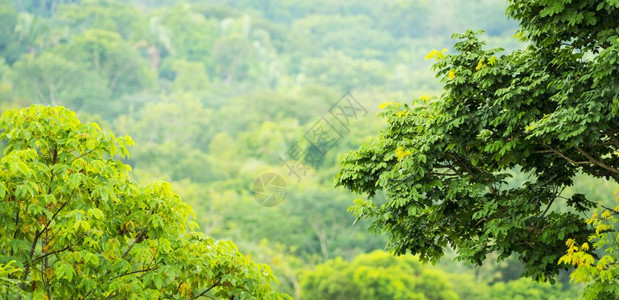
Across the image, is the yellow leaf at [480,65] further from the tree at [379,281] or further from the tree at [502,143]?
the tree at [379,281]

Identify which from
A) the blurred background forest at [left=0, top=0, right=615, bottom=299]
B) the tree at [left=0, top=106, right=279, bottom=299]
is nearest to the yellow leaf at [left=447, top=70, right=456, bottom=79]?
the tree at [left=0, top=106, right=279, bottom=299]

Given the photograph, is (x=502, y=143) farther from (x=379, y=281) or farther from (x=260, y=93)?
(x=260, y=93)

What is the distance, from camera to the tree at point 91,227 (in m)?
6.25

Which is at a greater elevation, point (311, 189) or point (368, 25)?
point (368, 25)

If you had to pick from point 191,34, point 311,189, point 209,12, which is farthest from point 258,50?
point 311,189

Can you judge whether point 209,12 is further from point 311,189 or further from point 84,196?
point 84,196

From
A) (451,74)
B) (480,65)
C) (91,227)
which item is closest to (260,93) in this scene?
(451,74)

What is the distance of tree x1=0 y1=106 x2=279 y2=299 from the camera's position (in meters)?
6.25

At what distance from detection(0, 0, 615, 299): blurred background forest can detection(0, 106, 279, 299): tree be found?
21.1 meters

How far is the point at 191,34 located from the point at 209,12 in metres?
9.95

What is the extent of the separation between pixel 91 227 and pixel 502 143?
12.8 ft

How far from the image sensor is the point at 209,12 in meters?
96.0

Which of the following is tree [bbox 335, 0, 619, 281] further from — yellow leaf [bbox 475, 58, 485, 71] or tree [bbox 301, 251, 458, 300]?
tree [bbox 301, 251, 458, 300]

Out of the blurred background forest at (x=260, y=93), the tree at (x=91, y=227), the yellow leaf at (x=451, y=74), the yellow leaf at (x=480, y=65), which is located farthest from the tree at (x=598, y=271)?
the blurred background forest at (x=260, y=93)
